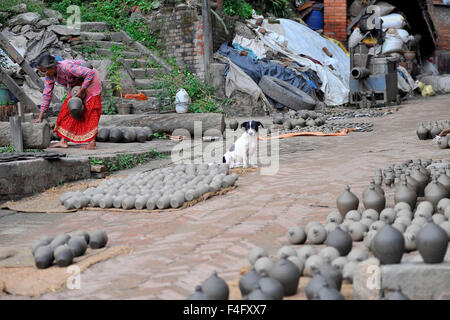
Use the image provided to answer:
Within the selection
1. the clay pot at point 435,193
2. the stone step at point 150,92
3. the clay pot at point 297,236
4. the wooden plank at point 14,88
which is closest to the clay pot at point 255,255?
the clay pot at point 297,236

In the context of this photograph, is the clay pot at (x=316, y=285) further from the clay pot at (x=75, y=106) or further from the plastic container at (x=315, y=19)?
the plastic container at (x=315, y=19)

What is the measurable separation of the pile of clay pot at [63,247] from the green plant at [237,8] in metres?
11.0

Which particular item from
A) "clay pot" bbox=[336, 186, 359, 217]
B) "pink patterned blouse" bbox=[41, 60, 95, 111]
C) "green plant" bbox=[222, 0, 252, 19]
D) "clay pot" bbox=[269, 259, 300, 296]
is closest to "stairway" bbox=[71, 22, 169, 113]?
"green plant" bbox=[222, 0, 252, 19]

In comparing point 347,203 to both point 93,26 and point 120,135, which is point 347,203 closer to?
point 120,135

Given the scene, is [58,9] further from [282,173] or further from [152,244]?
[152,244]

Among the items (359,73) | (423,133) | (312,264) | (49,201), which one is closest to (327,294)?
(312,264)

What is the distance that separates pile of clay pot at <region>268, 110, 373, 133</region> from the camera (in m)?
8.80

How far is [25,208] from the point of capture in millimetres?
4672

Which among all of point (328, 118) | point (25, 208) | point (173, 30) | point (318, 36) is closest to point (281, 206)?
point (25, 208)

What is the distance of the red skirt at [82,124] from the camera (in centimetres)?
697

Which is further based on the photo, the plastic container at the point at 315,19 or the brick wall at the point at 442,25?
the brick wall at the point at 442,25

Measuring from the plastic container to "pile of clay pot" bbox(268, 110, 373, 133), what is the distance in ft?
23.3

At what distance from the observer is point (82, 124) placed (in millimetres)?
7082

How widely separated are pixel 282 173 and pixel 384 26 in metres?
12.9
